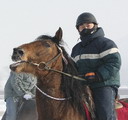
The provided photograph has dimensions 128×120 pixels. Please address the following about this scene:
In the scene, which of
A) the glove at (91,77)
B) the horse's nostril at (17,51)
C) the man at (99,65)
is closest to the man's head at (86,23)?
the man at (99,65)

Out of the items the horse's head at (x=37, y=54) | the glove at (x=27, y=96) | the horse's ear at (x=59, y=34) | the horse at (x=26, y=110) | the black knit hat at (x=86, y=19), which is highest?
the black knit hat at (x=86, y=19)

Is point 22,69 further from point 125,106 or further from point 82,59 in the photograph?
point 125,106

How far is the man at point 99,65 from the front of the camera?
531 centimetres

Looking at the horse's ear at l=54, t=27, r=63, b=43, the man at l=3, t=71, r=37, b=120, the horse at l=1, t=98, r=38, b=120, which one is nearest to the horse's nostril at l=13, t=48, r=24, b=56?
the horse's ear at l=54, t=27, r=63, b=43

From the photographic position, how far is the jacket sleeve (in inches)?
208

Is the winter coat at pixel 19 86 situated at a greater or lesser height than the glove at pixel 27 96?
greater

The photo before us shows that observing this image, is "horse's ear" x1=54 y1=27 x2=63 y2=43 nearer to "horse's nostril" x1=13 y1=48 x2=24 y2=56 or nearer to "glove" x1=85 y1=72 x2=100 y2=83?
"glove" x1=85 y1=72 x2=100 y2=83

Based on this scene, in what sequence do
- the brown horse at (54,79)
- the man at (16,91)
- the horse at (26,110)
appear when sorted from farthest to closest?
the man at (16,91) → the horse at (26,110) → the brown horse at (54,79)

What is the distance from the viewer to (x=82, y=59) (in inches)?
220

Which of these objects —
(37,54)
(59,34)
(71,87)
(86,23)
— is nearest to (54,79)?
(71,87)

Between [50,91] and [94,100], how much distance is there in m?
0.71

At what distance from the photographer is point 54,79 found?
17.1ft

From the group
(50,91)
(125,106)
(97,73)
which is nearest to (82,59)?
(97,73)

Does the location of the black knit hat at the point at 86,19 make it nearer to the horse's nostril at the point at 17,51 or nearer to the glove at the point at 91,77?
the glove at the point at 91,77
